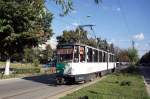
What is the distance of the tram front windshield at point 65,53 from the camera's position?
29188 mm

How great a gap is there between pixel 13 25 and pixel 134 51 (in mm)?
111991

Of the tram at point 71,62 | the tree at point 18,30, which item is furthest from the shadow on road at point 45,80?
the tree at point 18,30

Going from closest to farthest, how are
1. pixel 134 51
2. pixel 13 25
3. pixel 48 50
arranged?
pixel 13 25, pixel 48 50, pixel 134 51

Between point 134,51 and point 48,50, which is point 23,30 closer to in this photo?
point 48,50

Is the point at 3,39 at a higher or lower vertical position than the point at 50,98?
higher

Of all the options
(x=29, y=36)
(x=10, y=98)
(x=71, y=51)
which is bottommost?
(x=10, y=98)

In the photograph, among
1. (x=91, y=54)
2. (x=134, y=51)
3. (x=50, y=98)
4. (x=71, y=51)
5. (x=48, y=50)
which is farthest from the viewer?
(x=134, y=51)

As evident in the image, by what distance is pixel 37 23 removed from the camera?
42.7 meters

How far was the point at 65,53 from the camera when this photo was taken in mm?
29438

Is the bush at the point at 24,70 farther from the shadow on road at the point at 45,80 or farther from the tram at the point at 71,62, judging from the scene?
the tram at the point at 71,62

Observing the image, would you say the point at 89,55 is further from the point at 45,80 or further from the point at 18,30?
the point at 18,30

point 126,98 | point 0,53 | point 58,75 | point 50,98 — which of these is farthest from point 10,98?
point 0,53

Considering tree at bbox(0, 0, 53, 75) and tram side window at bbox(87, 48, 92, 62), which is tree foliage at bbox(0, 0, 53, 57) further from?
tram side window at bbox(87, 48, 92, 62)

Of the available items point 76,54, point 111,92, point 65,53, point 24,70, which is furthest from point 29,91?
point 24,70
